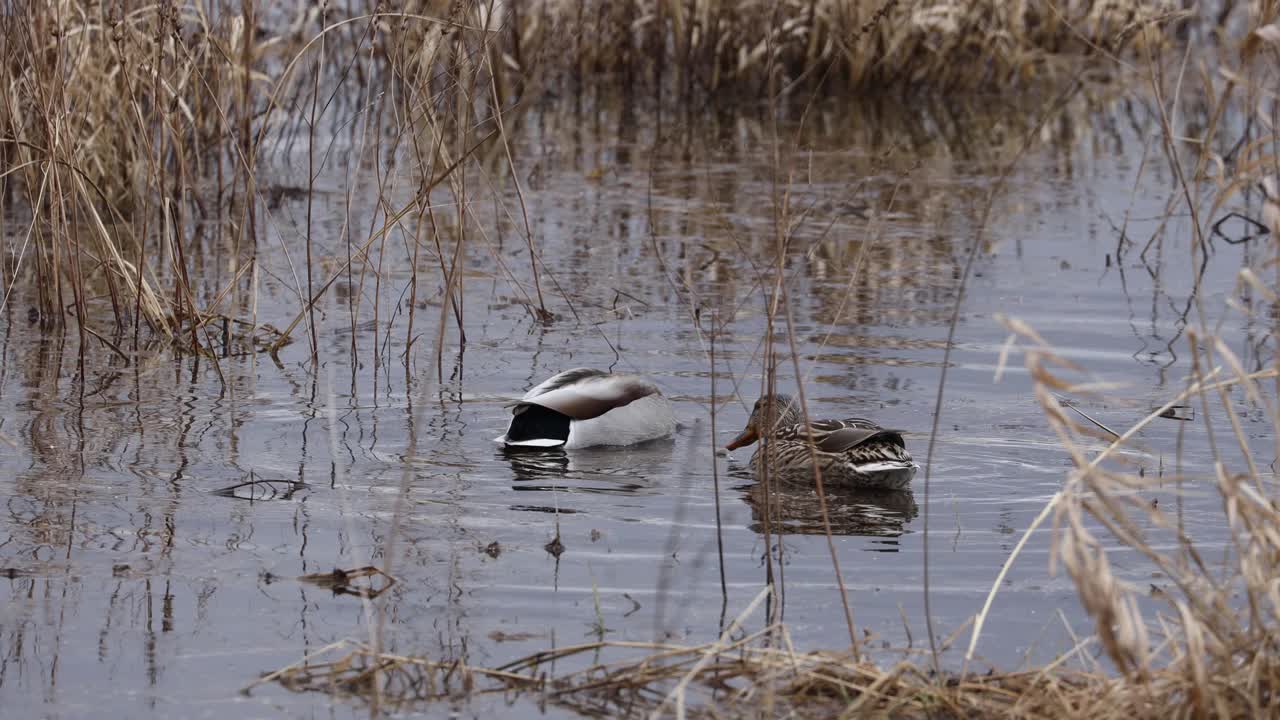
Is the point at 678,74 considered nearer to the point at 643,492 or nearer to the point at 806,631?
the point at 643,492

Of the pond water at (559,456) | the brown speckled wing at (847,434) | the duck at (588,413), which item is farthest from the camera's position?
the duck at (588,413)

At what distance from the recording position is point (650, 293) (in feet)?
28.2

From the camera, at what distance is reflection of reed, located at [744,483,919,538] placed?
528cm

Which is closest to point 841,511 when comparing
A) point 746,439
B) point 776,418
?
point 776,418

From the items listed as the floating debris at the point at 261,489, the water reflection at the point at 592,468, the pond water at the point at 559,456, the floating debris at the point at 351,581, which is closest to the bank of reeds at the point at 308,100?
the pond water at the point at 559,456

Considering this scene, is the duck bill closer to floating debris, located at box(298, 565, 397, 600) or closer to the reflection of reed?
the reflection of reed

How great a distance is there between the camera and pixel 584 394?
20.2 feet

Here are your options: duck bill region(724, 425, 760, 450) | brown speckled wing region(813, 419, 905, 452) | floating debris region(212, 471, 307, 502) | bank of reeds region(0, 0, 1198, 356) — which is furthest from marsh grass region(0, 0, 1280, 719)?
floating debris region(212, 471, 307, 502)

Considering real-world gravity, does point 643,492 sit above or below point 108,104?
below

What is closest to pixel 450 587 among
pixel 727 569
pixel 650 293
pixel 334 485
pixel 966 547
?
pixel 727 569

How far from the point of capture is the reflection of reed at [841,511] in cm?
528

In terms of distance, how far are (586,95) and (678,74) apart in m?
0.93

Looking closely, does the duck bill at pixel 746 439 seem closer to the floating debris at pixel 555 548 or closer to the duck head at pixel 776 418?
the duck head at pixel 776 418

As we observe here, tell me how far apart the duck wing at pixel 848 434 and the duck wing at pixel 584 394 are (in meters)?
0.70
